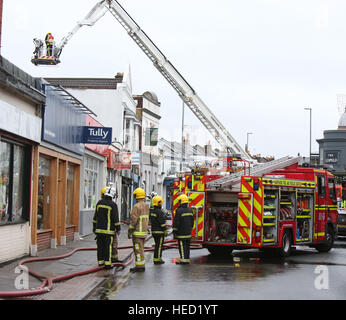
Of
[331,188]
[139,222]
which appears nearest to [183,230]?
[139,222]

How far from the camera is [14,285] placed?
11266 millimetres

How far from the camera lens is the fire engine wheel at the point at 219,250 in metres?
19.0

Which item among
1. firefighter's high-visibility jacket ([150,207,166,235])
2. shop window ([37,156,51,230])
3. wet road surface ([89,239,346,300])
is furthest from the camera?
shop window ([37,156,51,230])

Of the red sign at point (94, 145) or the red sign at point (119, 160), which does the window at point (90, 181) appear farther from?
the red sign at point (119, 160)

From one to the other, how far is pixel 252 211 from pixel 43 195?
6.13 meters

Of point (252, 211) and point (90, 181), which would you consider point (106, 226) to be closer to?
point (252, 211)

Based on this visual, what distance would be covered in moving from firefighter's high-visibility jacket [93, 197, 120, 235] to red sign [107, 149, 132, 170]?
1625 cm

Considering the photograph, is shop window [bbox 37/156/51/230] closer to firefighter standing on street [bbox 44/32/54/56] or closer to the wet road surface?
the wet road surface

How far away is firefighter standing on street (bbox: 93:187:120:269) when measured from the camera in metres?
14.3

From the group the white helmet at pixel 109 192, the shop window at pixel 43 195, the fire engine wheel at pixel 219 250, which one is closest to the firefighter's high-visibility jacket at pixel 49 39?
the shop window at pixel 43 195

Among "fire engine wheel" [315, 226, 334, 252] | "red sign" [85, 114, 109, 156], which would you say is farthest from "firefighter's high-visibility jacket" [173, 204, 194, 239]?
"red sign" [85, 114, 109, 156]

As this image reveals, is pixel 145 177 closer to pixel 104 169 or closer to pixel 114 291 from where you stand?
pixel 104 169

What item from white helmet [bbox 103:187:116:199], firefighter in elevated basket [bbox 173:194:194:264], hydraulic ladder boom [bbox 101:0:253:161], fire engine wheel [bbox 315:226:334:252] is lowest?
fire engine wheel [bbox 315:226:334:252]

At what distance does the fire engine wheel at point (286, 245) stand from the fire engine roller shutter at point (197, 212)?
2.23 metres
